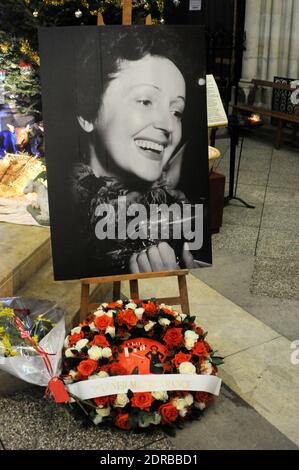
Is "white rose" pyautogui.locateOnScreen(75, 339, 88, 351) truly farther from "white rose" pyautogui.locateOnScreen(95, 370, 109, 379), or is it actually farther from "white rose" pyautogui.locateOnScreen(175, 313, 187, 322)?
"white rose" pyautogui.locateOnScreen(175, 313, 187, 322)

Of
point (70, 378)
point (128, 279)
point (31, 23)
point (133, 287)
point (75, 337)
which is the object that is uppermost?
point (31, 23)

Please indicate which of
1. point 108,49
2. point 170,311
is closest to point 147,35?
point 108,49

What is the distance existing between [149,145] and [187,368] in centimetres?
115

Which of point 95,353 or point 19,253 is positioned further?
point 19,253

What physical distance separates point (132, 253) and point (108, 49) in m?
1.04

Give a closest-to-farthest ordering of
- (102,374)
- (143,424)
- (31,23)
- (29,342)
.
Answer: (143,424), (102,374), (29,342), (31,23)

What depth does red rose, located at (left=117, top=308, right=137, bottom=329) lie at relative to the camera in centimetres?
274

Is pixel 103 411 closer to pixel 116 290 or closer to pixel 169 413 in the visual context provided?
pixel 169 413

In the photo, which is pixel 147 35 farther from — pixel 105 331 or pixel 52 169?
pixel 105 331

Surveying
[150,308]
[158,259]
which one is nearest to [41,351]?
[150,308]

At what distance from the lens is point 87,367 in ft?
8.19

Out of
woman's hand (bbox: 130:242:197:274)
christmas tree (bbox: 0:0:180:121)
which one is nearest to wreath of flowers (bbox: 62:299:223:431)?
woman's hand (bbox: 130:242:197:274)

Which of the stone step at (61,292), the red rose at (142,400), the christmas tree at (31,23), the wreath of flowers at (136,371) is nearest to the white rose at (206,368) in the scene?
the wreath of flowers at (136,371)

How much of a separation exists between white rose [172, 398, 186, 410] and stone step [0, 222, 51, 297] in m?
1.27
